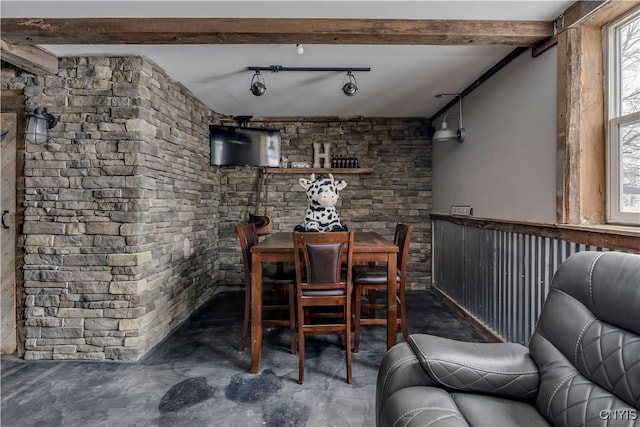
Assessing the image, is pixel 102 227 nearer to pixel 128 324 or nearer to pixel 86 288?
pixel 86 288

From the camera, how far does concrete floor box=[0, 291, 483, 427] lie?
1.76 m

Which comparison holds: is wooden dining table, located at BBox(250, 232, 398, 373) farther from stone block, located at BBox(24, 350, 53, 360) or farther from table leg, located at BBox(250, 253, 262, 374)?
stone block, located at BBox(24, 350, 53, 360)

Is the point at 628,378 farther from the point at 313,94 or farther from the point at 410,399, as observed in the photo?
the point at 313,94

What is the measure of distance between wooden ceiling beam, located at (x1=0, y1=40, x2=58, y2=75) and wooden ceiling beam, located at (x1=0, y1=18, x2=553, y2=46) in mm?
86

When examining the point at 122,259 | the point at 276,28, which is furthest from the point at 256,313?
the point at 276,28

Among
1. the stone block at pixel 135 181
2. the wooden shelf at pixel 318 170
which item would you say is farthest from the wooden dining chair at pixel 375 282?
the stone block at pixel 135 181

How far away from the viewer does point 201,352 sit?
8.31ft

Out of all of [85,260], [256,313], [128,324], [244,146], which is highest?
[244,146]

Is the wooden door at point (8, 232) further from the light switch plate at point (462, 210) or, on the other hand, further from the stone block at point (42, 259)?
the light switch plate at point (462, 210)

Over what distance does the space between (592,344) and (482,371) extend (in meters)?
0.37

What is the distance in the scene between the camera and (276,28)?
6.72 ft

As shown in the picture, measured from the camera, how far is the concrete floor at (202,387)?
176cm

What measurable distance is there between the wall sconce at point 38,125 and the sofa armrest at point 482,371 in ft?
9.68

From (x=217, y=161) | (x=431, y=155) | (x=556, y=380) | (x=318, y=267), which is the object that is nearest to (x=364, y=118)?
(x=431, y=155)
